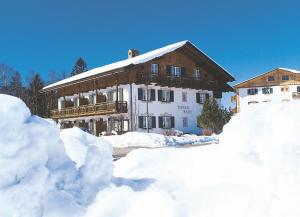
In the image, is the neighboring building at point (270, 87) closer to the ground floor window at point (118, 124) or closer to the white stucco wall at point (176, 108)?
the white stucco wall at point (176, 108)

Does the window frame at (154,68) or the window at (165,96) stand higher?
the window frame at (154,68)

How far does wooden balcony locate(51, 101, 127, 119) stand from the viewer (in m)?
34.7

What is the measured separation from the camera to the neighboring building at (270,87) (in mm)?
52375

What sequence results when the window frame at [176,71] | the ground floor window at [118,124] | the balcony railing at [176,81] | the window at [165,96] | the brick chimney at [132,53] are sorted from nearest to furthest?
the ground floor window at [118,124] < the balcony railing at [176,81] < the window at [165,96] < the window frame at [176,71] < the brick chimney at [132,53]

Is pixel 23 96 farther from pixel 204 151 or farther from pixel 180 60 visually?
pixel 204 151

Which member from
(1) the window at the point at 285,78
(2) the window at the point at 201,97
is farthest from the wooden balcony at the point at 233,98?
(2) the window at the point at 201,97

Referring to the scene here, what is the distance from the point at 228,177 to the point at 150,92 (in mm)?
30401

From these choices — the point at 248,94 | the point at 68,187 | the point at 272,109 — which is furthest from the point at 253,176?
the point at 248,94

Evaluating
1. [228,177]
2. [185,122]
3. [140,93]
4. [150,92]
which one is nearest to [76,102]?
[150,92]

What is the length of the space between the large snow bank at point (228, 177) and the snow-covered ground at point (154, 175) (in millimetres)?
14

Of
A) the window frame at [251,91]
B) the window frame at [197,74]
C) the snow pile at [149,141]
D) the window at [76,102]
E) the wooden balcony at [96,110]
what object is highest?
the window frame at [197,74]

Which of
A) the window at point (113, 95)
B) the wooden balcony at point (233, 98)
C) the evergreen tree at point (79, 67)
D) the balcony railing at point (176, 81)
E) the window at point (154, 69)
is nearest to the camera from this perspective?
the balcony railing at point (176, 81)

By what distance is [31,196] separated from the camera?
4609mm

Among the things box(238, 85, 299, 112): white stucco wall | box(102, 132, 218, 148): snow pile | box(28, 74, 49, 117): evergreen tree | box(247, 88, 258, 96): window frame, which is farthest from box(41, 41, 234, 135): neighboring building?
box(28, 74, 49, 117): evergreen tree
